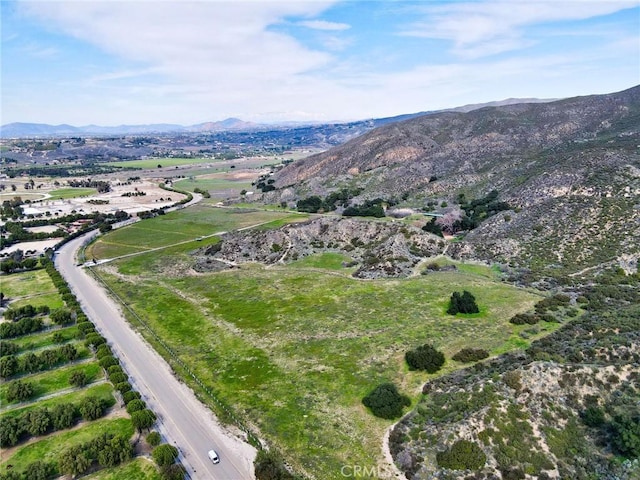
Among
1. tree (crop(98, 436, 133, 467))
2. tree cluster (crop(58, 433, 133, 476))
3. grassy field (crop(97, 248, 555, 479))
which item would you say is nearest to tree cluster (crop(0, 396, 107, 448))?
tree cluster (crop(58, 433, 133, 476))

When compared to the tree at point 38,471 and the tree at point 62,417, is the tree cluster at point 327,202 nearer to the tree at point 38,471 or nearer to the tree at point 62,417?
the tree at point 62,417

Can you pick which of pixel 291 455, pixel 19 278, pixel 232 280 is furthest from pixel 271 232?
pixel 291 455

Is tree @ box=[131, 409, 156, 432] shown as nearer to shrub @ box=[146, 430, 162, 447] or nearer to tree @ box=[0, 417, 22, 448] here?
shrub @ box=[146, 430, 162, 447]

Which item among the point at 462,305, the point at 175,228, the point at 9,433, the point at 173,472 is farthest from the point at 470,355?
the point at 175,228

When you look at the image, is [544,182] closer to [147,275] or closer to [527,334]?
[527,334]

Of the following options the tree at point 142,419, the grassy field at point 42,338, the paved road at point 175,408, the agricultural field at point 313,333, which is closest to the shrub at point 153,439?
the paved road at point 175,408

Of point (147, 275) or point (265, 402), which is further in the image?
point (147, 275)

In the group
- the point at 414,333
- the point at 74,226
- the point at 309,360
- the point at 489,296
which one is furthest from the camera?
the point at 74,226

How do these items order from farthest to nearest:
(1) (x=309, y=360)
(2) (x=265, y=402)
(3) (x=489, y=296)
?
(3) (x=489, y=296) → (1) (x=309, y=360) → (2) (x=265, y=402)
